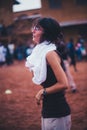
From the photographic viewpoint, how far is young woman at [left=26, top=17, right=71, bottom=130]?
165 cm

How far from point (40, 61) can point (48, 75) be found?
0.08m

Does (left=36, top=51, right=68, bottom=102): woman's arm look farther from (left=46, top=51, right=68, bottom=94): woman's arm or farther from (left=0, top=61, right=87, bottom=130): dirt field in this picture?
(left=0, top=61, right=87, bottom=130): dirt field

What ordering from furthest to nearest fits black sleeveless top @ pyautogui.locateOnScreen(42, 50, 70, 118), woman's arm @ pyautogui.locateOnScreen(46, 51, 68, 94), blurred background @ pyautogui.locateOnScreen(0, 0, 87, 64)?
blurred background @ pyautogui.locateOnScreen(0, 0, 87, 64) < black sleeveless top @ pyautogui.locateOnScreen(42, 50, 70, 118) < woman's arm @ pyautogui.locateOnScreen(46, 51, 68, 94)

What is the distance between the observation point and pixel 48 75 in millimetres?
1672

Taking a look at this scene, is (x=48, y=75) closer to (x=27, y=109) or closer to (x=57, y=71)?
(x=57, y=71)

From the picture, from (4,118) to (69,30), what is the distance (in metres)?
7.87

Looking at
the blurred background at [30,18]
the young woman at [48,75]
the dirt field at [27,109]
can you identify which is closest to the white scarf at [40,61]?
the young woman at [48,75]

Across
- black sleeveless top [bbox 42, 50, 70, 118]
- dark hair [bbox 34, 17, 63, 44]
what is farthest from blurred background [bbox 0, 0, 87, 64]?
black sleeveless top [bbox 42, 50, 70, 118]

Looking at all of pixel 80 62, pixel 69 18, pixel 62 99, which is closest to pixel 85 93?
pixel 62 99

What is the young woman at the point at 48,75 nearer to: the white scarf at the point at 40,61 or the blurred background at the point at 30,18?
the white scarf at the point at 40,61

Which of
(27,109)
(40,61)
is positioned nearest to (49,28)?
(40,61)

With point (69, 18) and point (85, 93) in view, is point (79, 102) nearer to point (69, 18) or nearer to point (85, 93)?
point (85, 93)

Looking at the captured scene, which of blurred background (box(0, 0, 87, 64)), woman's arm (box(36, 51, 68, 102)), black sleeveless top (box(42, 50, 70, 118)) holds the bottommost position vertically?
blurred background (box(0, 0, 87, 64))

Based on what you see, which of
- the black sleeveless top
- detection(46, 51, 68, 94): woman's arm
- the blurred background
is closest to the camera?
detection(46, 51, 68, 94): woman's arm
